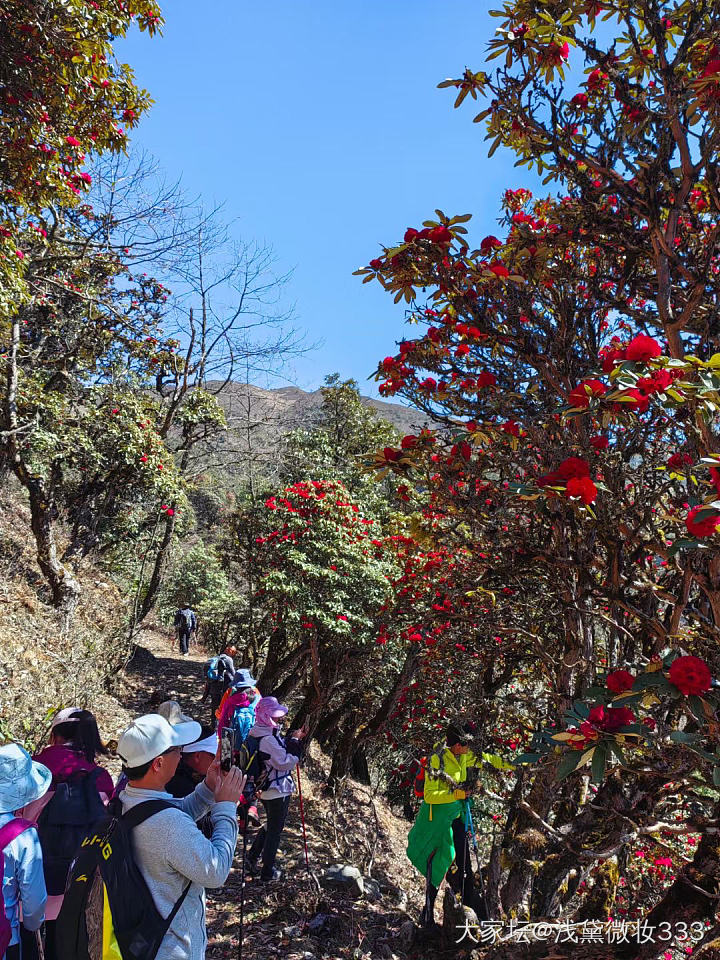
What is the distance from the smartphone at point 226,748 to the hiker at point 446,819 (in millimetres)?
2473

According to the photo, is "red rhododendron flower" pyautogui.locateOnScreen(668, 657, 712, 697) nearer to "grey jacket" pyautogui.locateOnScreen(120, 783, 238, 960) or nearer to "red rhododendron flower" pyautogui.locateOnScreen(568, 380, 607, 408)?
"red rhododendron flower" pyautogui.locateOnScreen(568, 380, 607, 408)

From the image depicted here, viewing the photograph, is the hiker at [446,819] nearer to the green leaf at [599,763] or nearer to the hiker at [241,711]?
the hiker at [241,711]

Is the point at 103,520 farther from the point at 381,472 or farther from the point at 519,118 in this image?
the point at 519,118

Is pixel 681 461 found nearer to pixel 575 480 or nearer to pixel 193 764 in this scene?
pixel 575 480

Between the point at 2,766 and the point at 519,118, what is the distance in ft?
13.7

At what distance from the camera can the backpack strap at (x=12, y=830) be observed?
6.79 feet

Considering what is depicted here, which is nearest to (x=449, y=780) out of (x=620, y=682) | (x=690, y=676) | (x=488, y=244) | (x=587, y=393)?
(x=620, y=682)

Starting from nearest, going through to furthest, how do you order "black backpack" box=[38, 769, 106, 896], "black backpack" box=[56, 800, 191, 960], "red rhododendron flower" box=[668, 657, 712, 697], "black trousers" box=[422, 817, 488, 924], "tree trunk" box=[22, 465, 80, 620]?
"black backpack" box=[56, 800, 191, 960]
"red rhododendron flower" box=[668, 657, 712, 697]
"black backpack" box=[38, 769, 106, 896]
"black trousers" box=[422, 817, 488, 924]
"tree trunk" box=[22, 465, 80, 620]

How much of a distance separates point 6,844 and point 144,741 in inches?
27.3

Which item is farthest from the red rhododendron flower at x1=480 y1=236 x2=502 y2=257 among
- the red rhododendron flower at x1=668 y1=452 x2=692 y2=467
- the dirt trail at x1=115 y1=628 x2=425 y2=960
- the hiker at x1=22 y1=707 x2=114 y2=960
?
the dirt trail at x1=115 y1=628 x2=425 y2=960

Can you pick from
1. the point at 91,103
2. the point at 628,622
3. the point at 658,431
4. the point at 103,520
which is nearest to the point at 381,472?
the point at 658,431

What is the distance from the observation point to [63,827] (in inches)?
102

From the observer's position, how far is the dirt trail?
175 inches

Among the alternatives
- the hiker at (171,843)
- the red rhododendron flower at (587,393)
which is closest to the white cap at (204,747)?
the hiker at (171,843)
